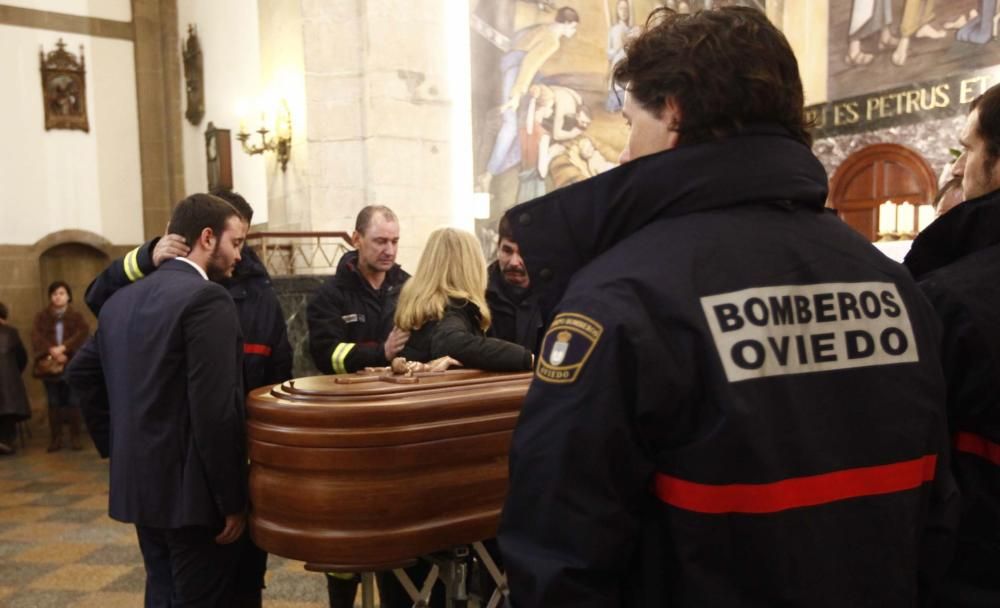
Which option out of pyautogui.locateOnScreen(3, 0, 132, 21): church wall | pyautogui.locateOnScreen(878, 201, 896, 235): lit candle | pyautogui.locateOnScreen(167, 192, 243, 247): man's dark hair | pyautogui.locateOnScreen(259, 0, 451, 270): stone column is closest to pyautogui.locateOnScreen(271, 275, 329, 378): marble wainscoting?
pyautogui.locateOnScreen(259, 0, 451, 270): stone column

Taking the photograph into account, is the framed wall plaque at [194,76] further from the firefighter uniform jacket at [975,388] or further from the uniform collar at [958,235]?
the firefighter uniform jacket at [975,388]

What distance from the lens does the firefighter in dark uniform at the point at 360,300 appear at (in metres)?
3.52

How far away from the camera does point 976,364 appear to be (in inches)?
50.9

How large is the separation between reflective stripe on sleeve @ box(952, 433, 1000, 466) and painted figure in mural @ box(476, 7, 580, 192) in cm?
817

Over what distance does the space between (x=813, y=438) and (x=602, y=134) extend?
8.98 meters

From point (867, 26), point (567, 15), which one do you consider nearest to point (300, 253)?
point (567, 15)

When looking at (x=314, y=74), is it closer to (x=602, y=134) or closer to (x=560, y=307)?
(x=602, y=134)

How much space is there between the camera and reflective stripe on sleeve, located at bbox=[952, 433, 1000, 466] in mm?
1340

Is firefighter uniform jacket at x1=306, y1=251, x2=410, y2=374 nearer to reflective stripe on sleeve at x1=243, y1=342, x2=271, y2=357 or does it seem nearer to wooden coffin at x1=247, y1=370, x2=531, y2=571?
reflective stripe on sleeve at x1=243, y1=342, x2=271, y2=357

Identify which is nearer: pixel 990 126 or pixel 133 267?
pixel 990 126

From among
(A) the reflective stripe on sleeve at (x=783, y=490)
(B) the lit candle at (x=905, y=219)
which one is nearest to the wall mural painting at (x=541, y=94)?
(B) the lit candle at (x=905, y=219)

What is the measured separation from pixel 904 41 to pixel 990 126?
6.82m

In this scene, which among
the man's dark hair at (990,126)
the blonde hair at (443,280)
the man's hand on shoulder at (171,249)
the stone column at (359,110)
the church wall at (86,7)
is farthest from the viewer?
the church wall at (86,7)

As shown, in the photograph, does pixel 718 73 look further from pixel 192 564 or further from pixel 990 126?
pixel 192 564
